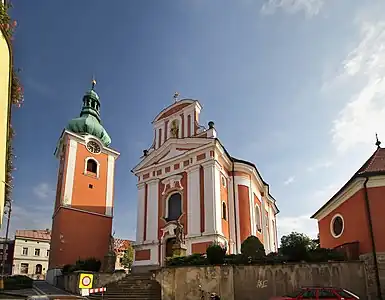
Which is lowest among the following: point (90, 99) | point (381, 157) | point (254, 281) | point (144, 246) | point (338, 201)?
point (254, 281)

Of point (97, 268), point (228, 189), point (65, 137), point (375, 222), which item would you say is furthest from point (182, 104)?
point (375, 222)

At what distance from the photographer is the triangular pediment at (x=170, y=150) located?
26.9 metres

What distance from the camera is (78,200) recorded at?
105 ft

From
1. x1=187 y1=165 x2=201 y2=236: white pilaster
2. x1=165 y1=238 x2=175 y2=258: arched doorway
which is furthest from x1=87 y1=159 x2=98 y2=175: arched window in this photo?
x1=165 y1=238 x2=175 y2=258: arched doorway

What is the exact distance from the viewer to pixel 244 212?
27.0 m

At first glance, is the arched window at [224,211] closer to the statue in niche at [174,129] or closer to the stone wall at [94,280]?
the statue in niche at [174,129]

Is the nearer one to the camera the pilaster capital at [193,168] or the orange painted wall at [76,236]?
the pilaster capital at [193,168]

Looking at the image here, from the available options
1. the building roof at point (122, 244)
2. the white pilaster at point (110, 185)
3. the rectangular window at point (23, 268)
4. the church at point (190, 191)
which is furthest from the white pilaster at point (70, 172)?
the building roof at point (122, 244)

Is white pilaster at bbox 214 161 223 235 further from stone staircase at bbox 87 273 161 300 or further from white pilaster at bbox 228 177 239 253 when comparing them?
stone staircase at bbox 87 273 161 300

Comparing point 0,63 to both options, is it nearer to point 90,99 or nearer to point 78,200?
point 78,200

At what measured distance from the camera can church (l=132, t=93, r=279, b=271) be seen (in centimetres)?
2492

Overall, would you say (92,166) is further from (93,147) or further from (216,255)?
(216,255)

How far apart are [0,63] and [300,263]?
46.5 ft

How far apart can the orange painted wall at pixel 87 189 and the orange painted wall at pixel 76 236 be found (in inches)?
34.8
